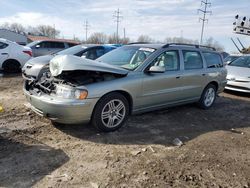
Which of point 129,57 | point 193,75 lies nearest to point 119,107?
point 129,57

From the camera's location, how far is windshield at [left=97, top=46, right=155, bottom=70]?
546 cm

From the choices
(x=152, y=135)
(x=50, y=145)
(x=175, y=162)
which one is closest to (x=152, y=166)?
(x=175, y=162)

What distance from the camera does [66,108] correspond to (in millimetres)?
4352

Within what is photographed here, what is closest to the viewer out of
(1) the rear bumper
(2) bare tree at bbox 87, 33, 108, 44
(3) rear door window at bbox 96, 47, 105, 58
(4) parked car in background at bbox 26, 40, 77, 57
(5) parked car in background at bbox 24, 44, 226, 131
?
(5) parked car in background at bbox 24, 44, 226, 131

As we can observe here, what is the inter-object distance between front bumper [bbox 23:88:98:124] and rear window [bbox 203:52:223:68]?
3630 millimetres

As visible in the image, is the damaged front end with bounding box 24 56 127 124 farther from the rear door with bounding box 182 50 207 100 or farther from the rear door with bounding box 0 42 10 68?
the rear door with bounding box 0 42 10 68

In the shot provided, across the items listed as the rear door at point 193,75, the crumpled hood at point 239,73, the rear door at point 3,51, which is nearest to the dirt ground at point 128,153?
the rear door at point 193,75

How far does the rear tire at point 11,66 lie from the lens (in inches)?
455

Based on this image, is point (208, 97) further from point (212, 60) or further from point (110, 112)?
point (110, 112)

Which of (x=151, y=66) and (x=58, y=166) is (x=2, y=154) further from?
(x=151, y=66)

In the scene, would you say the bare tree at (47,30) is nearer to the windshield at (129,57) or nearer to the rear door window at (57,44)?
the rear door window at (57,44)

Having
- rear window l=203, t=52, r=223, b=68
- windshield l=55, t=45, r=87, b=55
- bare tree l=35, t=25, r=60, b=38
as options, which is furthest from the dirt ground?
bare tree l=35, t=25, r=60, b=38

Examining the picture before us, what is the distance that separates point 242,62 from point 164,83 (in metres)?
6.23

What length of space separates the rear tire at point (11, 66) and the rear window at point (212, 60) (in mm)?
8138
